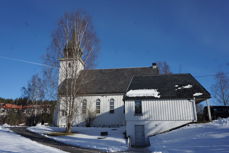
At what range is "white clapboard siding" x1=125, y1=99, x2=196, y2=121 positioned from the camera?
1631 cm

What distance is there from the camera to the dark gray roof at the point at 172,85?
17.0 meters

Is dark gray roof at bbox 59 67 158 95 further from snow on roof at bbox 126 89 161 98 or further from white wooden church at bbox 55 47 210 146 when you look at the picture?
snow on roof at bbox 126 89 161 98

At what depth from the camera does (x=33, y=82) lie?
1480 inches

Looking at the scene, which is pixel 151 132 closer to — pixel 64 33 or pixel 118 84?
pixel 118 84

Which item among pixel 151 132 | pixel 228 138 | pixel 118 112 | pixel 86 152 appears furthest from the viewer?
pixel 118 112

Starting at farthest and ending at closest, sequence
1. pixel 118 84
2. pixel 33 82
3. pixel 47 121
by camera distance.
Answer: pixel 33 82
pixel 47 121
pixel 118 84

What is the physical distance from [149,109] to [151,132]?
2288mm

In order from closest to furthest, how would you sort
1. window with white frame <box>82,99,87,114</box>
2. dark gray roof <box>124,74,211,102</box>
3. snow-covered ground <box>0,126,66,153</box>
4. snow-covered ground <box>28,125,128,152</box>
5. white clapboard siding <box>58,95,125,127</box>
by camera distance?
snow-covered ground <box>0,126,66,153</box> → snow-covered ground <box>28,125,128,152</box> → dark gray roof <box>124,74,211,102</box> → white clapboard siding <box>58,95,125,127</box> → window with white frame <box>82,99,87,114</box>

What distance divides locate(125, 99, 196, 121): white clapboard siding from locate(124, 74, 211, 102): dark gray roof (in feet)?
2.23

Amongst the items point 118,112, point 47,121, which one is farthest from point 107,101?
point 47,121

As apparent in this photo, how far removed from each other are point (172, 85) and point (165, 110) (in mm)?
3689

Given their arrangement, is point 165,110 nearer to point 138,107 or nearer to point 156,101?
point 156,101

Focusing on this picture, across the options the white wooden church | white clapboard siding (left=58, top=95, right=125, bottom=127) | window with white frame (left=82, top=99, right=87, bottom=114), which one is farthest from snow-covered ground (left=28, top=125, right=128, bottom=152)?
A: window with white frame (left=82, top=99, right=87, bottom=114)

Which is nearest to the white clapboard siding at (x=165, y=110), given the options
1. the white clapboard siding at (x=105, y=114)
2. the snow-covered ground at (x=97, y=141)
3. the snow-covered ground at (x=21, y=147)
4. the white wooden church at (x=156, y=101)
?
the white wooden church at (x=156, y=101)
